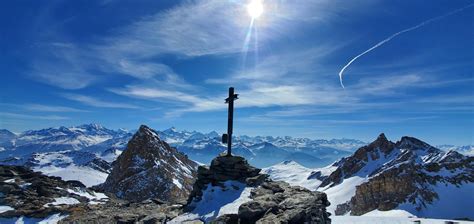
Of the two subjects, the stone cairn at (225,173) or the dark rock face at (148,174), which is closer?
the stone cairn at (225,173)

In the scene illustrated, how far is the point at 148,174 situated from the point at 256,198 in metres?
120

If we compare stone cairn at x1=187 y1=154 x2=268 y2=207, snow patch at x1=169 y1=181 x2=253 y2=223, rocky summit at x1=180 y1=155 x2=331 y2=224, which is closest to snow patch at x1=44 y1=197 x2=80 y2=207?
stone cairn at x1=187 y1=154 x2=268 y2=207

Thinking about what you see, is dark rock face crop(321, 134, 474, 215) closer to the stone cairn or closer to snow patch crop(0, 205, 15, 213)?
the stone cairn

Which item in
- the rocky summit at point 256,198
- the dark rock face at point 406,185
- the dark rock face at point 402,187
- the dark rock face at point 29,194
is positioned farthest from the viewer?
the dark rock face at point 406,185

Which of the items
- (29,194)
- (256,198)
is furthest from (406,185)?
(256,198)

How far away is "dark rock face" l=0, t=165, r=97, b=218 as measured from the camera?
2997 centimetres

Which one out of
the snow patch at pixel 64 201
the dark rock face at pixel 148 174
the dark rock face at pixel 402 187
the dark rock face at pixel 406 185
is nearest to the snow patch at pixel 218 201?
the snow patch at pixel 64 201

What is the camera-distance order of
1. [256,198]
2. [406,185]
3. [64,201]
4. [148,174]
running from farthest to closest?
1. [406,185]
2. [148,174]
3. [64,201]
4. [256,198]

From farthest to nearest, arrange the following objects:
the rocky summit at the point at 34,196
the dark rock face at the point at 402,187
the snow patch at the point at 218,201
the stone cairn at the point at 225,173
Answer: the dark rock face at the point at 402,187 < the rocky summit at the point at 34,196 < the stone cairn at the point at 225,173 < the snow patch at the point at 218,201

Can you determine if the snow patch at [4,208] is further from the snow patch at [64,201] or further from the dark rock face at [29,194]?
the snow patch at [64,201]

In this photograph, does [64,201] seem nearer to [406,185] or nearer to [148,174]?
[148,174]

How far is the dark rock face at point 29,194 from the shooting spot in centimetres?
2997

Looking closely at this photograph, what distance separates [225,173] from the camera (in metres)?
26.6

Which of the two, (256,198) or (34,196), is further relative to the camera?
(34,196)
